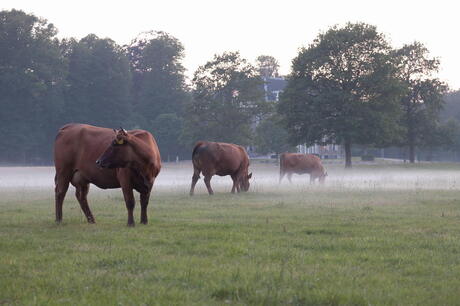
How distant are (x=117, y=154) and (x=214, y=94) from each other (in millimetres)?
66743

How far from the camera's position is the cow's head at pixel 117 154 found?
1222 cm

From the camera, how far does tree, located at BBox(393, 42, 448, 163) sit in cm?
7044

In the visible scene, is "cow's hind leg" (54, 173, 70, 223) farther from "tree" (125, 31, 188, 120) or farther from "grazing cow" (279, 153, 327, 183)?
"tree" (125, 31, 188, 120)

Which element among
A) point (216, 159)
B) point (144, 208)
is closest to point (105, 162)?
point (144, 208)

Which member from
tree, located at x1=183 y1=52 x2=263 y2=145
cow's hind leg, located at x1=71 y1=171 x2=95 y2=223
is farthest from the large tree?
cow's hind leg, located at x1=71 y1=171 x2=95 y2=223

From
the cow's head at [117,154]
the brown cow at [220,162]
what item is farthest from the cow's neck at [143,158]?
the brown cow at [220,162]

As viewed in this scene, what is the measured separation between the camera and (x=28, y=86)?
82.7 m

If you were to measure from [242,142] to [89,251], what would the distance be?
6659 cm

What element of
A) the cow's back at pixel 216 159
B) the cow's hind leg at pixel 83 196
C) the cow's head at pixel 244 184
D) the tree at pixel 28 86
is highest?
the tree at pixel 28 86

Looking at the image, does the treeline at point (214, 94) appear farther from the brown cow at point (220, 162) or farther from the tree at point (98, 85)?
the brown cow at point (220, 162)

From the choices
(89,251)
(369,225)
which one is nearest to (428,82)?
(369,225)

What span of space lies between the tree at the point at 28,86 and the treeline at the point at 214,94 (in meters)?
0.14

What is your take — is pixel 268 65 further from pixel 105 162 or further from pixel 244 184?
pixel 105 162

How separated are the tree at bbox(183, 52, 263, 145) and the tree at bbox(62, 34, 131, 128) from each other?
1855 cm
